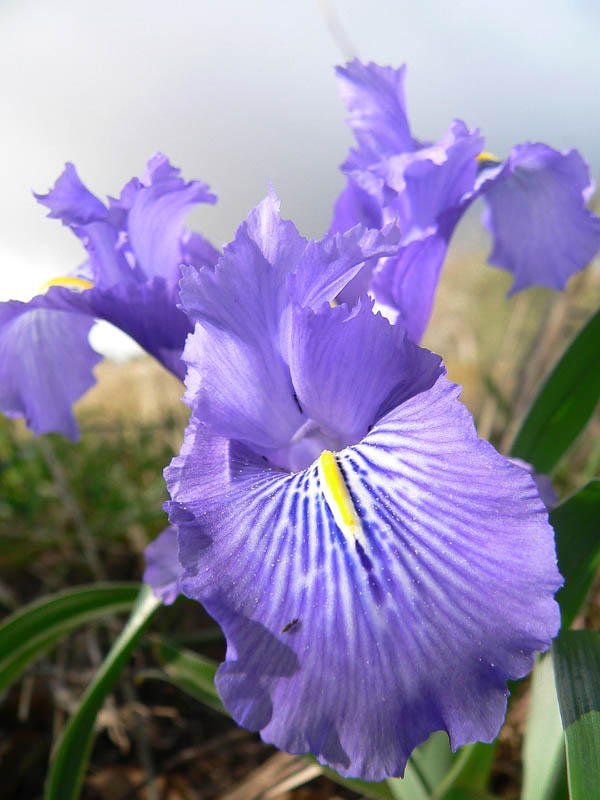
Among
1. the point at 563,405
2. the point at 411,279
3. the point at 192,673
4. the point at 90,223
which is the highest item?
the point at 90,223

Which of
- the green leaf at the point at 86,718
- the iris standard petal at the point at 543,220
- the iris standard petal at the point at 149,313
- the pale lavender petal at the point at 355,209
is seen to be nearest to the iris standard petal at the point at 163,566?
the green leaf at the point at 86,718

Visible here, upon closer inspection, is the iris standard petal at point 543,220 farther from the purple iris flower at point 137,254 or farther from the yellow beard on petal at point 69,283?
the yellow beard on petal at point 69,283

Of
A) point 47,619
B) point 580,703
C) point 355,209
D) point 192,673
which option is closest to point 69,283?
point 355,209

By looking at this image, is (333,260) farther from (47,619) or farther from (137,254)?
(47,619)

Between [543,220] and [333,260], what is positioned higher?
[333,260]

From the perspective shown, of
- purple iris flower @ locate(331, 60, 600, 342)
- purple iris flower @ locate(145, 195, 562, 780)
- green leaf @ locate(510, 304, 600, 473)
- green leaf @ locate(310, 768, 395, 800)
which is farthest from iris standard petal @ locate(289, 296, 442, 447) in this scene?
green leaf @ locate(310, 768, 395, 800)

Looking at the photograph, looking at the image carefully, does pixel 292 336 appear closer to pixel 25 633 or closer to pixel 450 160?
pixel 450 160
